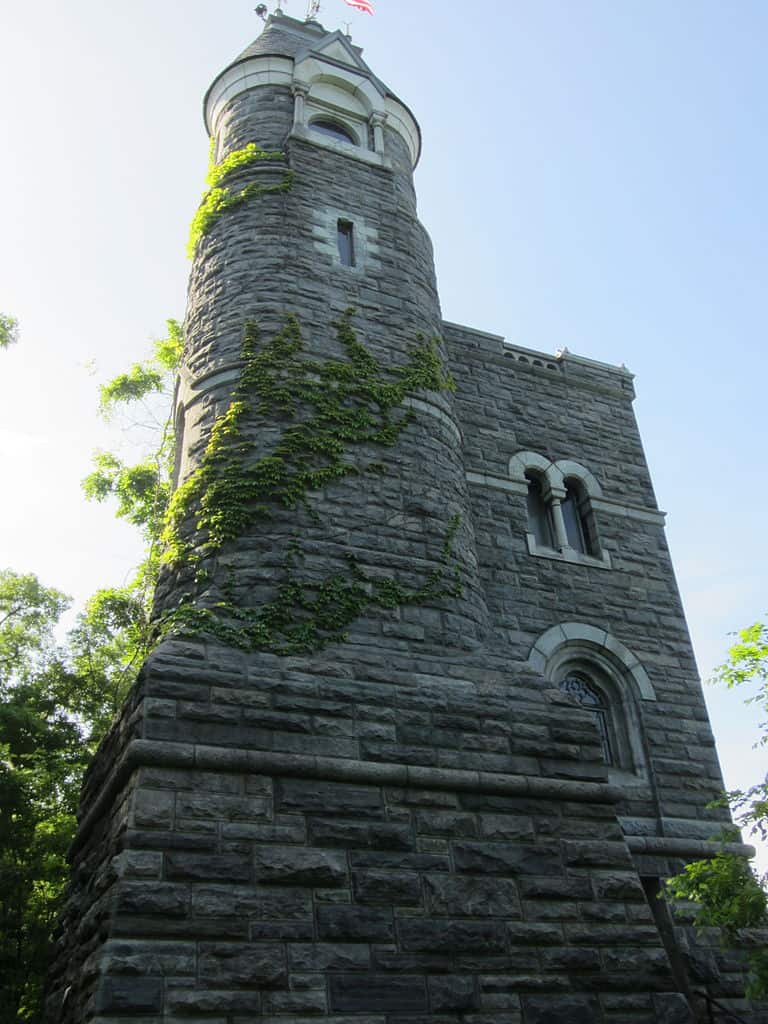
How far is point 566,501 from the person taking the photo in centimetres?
1191

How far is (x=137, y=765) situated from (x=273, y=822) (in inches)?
37.6

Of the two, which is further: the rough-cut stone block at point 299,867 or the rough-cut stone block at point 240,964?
the rough-cut stone block at point 299,867

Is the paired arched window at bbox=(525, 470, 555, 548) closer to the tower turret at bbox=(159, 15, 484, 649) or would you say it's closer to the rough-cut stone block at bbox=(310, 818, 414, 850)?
the tower turret at bbox=(159, 15, 484, 649)

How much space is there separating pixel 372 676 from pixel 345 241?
5.78 m

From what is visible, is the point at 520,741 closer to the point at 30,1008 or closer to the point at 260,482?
the point at 260,482

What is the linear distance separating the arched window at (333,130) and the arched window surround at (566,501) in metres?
4.85

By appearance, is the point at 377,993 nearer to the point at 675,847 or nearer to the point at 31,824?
the point at 675,847

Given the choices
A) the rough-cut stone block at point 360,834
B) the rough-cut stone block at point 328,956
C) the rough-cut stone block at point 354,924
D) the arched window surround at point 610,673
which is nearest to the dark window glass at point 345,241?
the arched window surround at point 610,673

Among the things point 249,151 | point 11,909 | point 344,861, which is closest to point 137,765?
point 344,861

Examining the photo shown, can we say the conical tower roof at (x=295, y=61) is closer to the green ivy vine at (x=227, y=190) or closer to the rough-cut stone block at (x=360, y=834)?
the green ivy vine at (x=227, y=190)

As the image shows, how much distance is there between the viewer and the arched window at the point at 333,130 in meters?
12.4

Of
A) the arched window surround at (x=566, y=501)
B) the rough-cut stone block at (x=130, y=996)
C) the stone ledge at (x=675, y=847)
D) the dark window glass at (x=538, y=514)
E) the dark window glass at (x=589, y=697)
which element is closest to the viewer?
the rough-cut stone block at (x=130, y=996)

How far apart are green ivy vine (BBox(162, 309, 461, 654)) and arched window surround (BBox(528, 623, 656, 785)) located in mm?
2217

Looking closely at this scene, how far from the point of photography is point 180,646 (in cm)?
673
